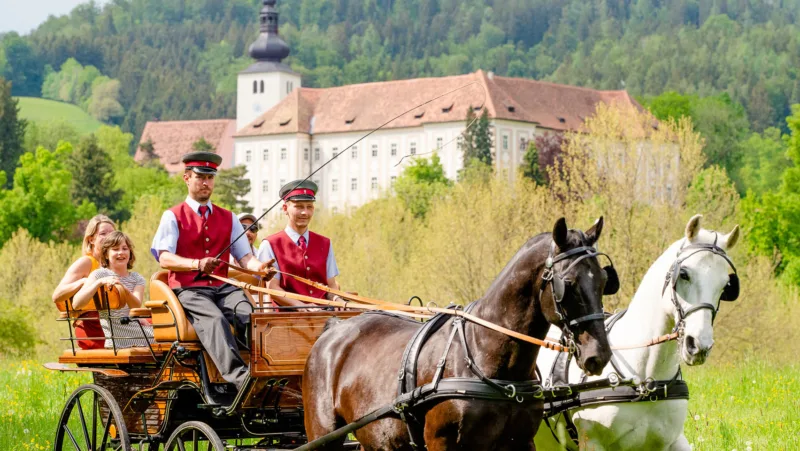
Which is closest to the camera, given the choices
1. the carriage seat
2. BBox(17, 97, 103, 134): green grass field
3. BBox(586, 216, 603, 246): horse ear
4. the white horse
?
BBox(586, 216, 603, 246): horse ear

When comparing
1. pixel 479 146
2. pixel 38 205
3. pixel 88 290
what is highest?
pixel 479 146

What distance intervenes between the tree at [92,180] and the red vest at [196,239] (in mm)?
80550

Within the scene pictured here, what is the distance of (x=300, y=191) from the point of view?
28.4 ft

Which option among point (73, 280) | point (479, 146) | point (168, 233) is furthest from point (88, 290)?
point (479, 146)

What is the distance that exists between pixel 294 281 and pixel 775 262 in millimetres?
24949

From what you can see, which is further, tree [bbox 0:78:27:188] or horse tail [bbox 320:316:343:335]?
tree [bbox 0:78:27:188]

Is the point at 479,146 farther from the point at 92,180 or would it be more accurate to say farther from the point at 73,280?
the point at 73,280

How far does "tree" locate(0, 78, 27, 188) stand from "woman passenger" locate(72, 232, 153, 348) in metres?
100

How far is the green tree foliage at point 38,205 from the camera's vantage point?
75.5 m

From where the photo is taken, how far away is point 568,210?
30.5 meters

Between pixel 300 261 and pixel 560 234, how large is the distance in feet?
10.8

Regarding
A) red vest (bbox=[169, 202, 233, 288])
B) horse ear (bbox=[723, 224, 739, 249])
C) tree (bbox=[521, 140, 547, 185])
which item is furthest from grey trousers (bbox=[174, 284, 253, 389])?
tree (bbox=[521, 140, 547, 185])

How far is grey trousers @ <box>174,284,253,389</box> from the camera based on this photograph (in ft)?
24.1

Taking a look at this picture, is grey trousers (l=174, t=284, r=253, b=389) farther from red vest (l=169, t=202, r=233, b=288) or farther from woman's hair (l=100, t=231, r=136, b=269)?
woman's hair (l=100, t=231, r=136, b=269)
